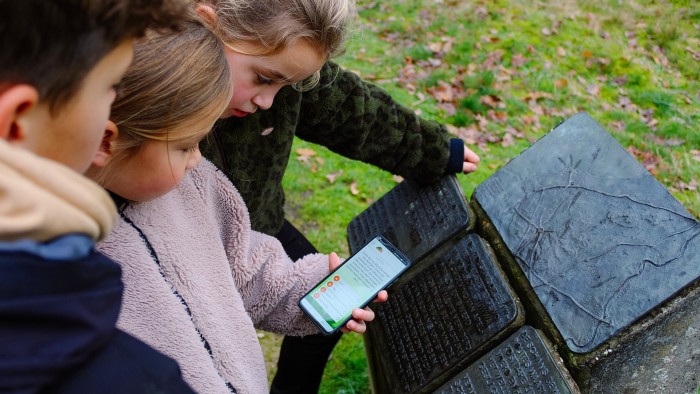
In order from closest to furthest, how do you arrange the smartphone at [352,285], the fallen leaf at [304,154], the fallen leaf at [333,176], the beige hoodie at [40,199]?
1. the beige hoodie at [40,199]
2. the smartphone at [352,285]
3. the fallen leaf at [333,176]
4. the fallen leaf at [304,154]

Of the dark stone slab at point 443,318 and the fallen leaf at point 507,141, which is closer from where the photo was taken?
the dark stone slab at point 443,318

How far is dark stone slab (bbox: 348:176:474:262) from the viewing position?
7.62ft

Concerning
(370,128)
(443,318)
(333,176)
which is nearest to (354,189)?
(333,176)

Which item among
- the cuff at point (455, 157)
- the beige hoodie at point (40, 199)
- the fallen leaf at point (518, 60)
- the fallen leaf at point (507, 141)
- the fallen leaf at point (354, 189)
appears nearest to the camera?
the beige hoodie at point (40, 199)

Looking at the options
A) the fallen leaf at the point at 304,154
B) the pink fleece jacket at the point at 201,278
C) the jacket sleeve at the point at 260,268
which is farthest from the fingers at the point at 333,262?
the fallen leaf at the point at 304,154

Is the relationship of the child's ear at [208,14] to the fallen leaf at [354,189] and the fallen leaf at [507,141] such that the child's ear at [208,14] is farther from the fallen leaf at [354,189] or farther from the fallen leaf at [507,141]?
the fallen leaf at [507,141]

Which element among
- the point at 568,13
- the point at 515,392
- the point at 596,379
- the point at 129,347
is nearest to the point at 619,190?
the point at 596,379

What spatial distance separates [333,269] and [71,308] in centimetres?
131

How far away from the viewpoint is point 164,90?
4.29 ft

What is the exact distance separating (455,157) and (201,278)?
4.34 ft

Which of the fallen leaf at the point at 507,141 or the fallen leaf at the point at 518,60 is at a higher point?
the fallen leaf at the point at 518,60

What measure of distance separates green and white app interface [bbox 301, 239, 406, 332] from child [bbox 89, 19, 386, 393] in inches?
12.5

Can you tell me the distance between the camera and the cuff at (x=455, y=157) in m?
2.51

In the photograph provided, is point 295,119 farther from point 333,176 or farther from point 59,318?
point 333,176
